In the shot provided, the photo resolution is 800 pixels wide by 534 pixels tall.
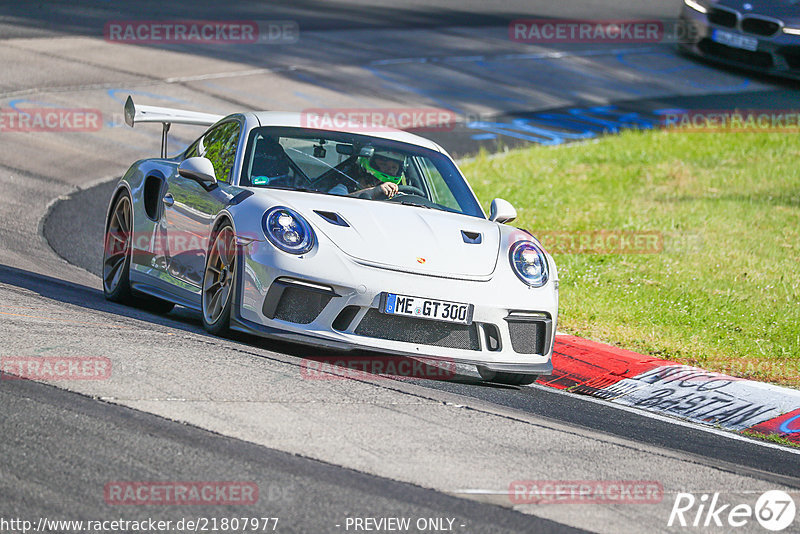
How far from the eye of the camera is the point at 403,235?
668cm

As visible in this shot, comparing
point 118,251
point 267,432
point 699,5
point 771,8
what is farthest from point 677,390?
point 699,5

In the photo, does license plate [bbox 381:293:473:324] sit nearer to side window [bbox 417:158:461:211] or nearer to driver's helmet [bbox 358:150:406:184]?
side window [bbox 417:158:461:211]

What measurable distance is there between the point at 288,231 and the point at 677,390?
2.64m

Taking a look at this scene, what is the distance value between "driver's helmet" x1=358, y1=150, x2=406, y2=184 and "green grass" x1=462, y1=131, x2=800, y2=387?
5.96 feet

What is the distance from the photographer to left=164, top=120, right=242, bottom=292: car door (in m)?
7.16

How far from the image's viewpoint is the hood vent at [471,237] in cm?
690

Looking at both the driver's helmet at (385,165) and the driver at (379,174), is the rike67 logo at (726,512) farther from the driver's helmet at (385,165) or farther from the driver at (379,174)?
the driver's helmet at (385,165)

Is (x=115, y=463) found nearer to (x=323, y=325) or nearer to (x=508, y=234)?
(x=323, y=325)

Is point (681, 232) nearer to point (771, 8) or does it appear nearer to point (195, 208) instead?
point (195, 208)

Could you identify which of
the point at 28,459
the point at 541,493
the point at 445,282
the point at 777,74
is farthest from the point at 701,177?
the point at 28,459

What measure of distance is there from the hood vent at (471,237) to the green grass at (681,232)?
184 cm

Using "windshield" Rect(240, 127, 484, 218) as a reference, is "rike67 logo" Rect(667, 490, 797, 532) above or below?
below

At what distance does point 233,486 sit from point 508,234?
334 cm

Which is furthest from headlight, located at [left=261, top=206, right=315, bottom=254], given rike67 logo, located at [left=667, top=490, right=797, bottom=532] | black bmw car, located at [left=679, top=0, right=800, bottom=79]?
black bmw car, located at [left=679, top=0, right=800, bottom=79]
